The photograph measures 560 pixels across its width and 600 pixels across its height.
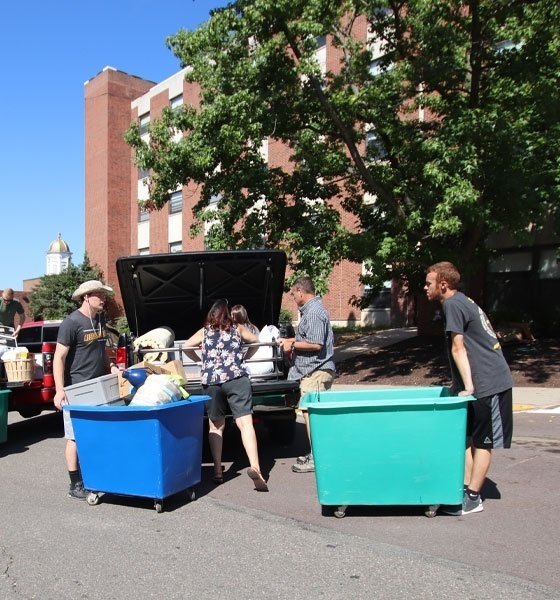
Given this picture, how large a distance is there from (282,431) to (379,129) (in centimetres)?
842

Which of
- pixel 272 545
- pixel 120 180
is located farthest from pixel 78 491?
pixel 120 180

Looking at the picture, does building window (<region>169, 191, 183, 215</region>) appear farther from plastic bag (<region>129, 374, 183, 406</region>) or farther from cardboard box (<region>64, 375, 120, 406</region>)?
plastic bag (<region>129, 374, 183, 406</region>)

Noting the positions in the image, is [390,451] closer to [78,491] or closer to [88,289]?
[78,491]

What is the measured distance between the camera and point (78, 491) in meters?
5.46

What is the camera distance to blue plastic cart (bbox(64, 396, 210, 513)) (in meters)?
4.88

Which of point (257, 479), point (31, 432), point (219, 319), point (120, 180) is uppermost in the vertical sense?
point (120, 180)

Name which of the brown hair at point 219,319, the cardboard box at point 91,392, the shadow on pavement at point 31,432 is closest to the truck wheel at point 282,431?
the brown hair at point 219,319

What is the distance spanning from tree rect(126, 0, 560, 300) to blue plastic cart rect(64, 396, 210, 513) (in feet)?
22.0

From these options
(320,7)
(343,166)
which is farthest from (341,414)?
(343,166)

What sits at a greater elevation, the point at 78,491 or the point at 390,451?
the point at 390,451

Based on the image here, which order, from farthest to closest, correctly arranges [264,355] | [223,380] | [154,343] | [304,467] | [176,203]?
[176,203], [154,343], [264,355], [304,467], [223,380]

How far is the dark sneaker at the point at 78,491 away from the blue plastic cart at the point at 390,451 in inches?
85.4

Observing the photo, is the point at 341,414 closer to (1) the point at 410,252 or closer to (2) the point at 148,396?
(2) the point at 148,396

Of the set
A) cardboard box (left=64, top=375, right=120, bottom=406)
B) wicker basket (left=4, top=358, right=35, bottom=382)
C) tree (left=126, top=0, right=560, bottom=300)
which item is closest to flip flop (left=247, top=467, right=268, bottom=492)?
cardboard box (left=64, top=375, right=120, bottom=406)
